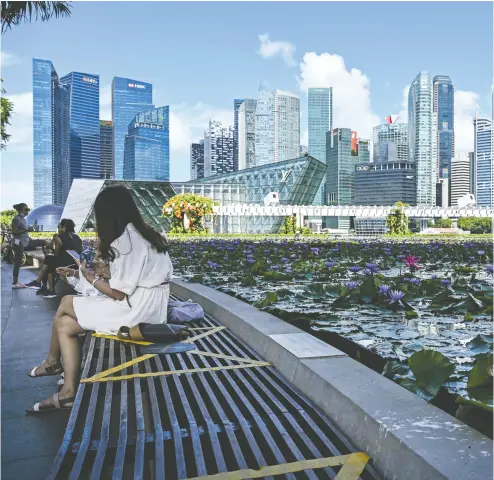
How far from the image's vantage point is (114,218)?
10.6ft

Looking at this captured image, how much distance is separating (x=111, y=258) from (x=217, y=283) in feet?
10.6

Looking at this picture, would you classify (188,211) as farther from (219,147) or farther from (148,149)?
(219,147)

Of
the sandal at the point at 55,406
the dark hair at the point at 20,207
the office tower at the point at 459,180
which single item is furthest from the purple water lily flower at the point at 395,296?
the office tower at the point at 459,180

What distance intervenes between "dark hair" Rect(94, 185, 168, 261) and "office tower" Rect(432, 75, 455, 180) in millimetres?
153131

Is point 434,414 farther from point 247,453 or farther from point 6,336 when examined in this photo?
point 6,336

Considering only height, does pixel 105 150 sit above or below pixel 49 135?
above

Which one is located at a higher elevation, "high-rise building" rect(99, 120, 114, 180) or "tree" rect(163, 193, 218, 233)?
"high-rise building" rect(99, 120, 114, 180)

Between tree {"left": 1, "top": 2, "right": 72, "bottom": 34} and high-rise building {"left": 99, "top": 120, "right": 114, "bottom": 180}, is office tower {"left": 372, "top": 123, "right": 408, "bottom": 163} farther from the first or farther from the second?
tree {"left": 1, "top": 2, "right": 72, "bottom": 34}

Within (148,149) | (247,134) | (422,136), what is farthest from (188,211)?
(148,149)

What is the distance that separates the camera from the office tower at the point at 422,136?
133188 millimetres

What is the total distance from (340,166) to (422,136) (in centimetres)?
3187

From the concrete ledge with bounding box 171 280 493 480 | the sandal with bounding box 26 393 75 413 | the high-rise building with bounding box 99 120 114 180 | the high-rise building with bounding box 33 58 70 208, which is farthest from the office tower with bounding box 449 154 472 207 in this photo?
the sandal with bounding box 26 393 75 413

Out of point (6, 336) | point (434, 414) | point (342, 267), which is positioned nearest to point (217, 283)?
point (342, 267)

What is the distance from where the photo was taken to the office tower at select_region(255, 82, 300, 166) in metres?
168
